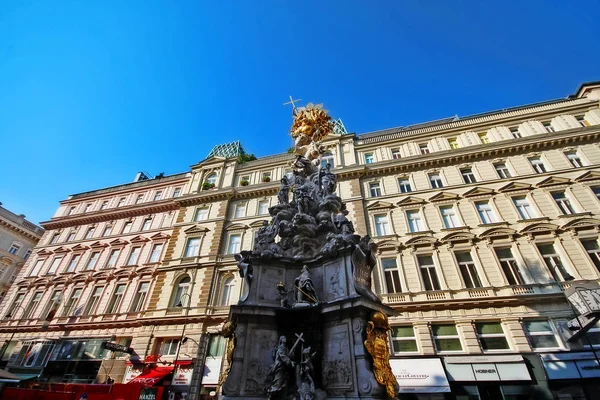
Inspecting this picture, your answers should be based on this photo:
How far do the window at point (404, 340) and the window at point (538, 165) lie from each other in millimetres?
15010

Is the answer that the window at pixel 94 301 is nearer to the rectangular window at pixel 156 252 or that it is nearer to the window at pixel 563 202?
the rectangular window at pixel 156 252

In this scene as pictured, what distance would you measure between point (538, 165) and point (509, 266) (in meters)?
9.06

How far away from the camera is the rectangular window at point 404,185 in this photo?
2334 centimetres

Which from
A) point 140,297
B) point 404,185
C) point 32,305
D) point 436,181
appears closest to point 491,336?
point 436,181

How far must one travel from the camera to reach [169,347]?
66.3 feet

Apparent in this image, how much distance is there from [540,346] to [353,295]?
571 inches

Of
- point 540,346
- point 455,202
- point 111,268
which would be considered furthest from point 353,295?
point 111,268

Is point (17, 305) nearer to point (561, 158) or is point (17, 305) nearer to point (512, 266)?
point (512, 266)

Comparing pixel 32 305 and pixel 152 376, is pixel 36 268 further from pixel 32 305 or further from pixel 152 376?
pixel 152 376

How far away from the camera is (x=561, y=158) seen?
68.7 feet

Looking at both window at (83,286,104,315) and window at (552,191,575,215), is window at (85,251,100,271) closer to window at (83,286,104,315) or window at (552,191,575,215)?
window at (83,286,104,315)

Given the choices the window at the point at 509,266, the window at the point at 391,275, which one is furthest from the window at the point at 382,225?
the window at the point at 509,266

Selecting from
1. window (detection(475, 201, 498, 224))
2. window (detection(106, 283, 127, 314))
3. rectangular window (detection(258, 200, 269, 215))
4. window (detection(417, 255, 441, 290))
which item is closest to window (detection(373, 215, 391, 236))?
window (detection(417, 255, 441, 290))

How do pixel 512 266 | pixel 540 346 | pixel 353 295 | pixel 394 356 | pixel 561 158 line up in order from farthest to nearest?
pixel 561 158 → pixel 512 266 → pixel 394 356 → pixel 540 346 → pixel 353 295
